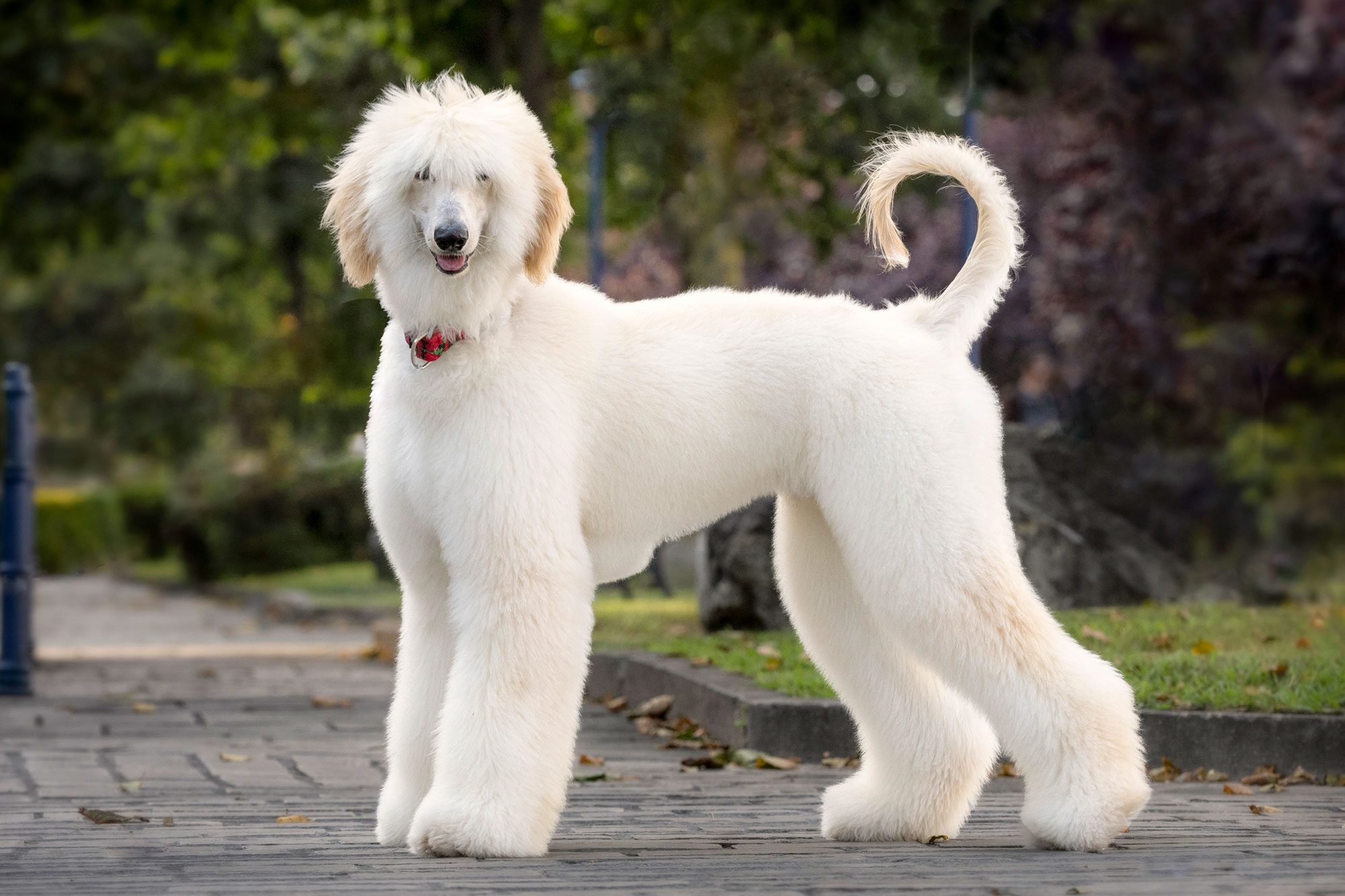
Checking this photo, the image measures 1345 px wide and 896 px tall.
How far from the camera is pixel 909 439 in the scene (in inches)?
184

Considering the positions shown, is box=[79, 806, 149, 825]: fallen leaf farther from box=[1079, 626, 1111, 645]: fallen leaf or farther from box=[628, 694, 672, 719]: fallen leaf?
box=[1079, 626, 1111, 645]: fallen leaf

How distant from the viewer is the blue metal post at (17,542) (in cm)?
955

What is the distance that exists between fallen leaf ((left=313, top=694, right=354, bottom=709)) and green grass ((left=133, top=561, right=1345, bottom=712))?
146cm

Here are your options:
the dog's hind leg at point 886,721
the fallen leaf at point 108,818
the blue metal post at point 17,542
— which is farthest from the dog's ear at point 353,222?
the blue metal post at point 17,542

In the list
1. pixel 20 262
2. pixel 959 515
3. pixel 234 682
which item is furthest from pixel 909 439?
pixel 20 262

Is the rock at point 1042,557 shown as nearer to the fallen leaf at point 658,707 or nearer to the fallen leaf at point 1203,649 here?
the fallen leaf at point 1203,649

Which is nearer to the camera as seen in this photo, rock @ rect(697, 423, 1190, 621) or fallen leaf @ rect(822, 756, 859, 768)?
fallen leaf @ rect(822, 756, 859, 768)

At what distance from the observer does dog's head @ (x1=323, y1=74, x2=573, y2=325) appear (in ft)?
14.8

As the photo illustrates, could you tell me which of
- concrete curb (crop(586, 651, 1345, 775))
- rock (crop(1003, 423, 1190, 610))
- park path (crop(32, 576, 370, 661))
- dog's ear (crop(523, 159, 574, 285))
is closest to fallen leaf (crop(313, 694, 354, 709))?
concrete curb (crop(586, 651, 1345, 775))

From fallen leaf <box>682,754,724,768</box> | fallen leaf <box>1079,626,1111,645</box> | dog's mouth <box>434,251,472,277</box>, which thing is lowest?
fallen leaf <box>682,754,724,768</box>

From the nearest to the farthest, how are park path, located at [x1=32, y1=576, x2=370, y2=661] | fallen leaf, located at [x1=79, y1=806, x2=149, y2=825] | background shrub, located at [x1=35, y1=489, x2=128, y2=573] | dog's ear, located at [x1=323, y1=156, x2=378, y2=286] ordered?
dog's ear, located at [x1=323, y1=156, x2=378, y2=286] → fallen leaf, located at [x1=79, y1=806, x2=149, y2=825] → park path, located at [x1=32, y1=576, x2=370, y2=661] → background shrub, located at [x1=35, y1=489, x2=128, y2=573]

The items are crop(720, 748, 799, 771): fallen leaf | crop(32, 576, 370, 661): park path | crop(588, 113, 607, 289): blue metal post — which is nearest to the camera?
crop(720, 748, 799, 771): fallen leaf

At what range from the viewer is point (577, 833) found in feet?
17.0

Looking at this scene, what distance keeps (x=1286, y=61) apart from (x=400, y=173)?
45.0 ft
